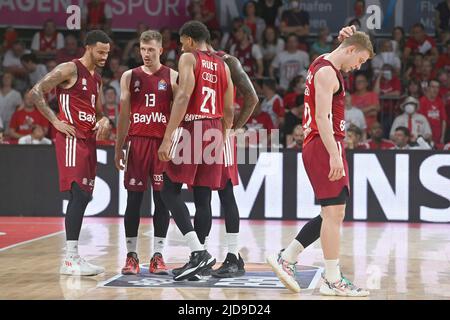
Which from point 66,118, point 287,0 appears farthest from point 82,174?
point 287,0

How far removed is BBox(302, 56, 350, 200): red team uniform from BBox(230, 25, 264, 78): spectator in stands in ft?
32.7

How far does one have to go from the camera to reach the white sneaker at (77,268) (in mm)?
7504

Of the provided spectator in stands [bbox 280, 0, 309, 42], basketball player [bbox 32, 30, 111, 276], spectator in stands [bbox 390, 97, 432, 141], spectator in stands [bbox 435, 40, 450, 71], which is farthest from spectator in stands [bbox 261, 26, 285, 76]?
basketball player [bbox 32, 30, 111, 276]

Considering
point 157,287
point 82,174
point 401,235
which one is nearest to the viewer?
point 157,287

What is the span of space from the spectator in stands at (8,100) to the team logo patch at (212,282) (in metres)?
8.94

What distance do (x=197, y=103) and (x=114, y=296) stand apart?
70.0 inches

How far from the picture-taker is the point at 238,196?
43.5 feet

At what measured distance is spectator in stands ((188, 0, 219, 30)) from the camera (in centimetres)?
1755

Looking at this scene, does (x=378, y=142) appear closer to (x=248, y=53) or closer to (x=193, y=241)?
(x=248, y=53)

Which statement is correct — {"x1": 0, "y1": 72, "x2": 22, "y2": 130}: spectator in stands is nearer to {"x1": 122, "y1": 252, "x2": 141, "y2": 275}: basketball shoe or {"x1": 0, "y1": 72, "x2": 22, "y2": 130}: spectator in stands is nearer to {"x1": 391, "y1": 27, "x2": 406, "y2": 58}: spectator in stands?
{"x1": 391, "y1": 27, "x2": 406, "y2": 58}: spectator in stands

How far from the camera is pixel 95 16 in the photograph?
17266mm

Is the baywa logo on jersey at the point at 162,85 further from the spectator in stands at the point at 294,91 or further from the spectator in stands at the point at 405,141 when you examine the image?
the spectator in stands at the point at 294,91

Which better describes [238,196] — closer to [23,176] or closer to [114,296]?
[23,176]

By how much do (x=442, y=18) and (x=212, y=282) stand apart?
11.8 meters
